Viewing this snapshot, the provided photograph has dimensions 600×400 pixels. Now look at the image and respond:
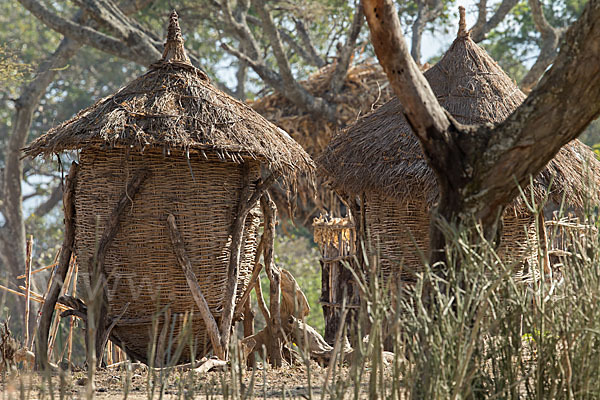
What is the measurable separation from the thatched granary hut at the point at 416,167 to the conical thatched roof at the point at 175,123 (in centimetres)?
68

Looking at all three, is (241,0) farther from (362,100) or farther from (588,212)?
(588,212)

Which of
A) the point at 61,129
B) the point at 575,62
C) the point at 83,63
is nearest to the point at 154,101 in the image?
the point at 61,129

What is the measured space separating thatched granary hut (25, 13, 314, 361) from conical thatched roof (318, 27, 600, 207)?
883mm

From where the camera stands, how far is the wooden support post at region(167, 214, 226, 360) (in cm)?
465

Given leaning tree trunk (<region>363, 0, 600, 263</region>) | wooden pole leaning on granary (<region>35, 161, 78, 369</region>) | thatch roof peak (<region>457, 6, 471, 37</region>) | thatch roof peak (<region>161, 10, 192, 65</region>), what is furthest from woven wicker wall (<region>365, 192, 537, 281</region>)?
leaning tree trunk (<region>363, 0, 600, 263</region>)

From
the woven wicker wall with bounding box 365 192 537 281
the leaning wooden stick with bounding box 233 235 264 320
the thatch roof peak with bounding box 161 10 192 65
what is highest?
the thatch roof peak with bounding box 161 10 192 65

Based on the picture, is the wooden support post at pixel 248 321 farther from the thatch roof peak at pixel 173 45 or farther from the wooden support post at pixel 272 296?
the thatch roof peak at pixel 173 45

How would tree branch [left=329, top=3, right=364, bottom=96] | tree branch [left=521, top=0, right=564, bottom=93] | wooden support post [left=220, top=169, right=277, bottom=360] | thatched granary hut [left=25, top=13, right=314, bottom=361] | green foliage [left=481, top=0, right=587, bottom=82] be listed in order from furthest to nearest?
green foliage [left=481, top=0, right=587, bottom=82], tree branch [left=521, top=0, right=564, bottom=93], tree branch [left=329, top=3, right=364, bottom=96], wooden support post [left=220, top=169, right=277, bottom=360], thatched granary hut [left=25, top=13, right=314, bottom=361]

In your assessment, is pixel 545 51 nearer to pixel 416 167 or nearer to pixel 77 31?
pixel 416 167

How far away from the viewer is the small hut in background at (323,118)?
931cm

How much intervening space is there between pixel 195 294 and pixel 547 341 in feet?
8.07

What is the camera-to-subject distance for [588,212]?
292cm

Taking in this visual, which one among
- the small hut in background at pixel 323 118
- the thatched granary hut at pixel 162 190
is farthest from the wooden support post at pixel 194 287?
the small hut in background at pixel 323 118

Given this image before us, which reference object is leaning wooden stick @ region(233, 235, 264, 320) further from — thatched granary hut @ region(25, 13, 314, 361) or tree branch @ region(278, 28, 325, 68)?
tree branch @ region(278, 28, 325, 68)
